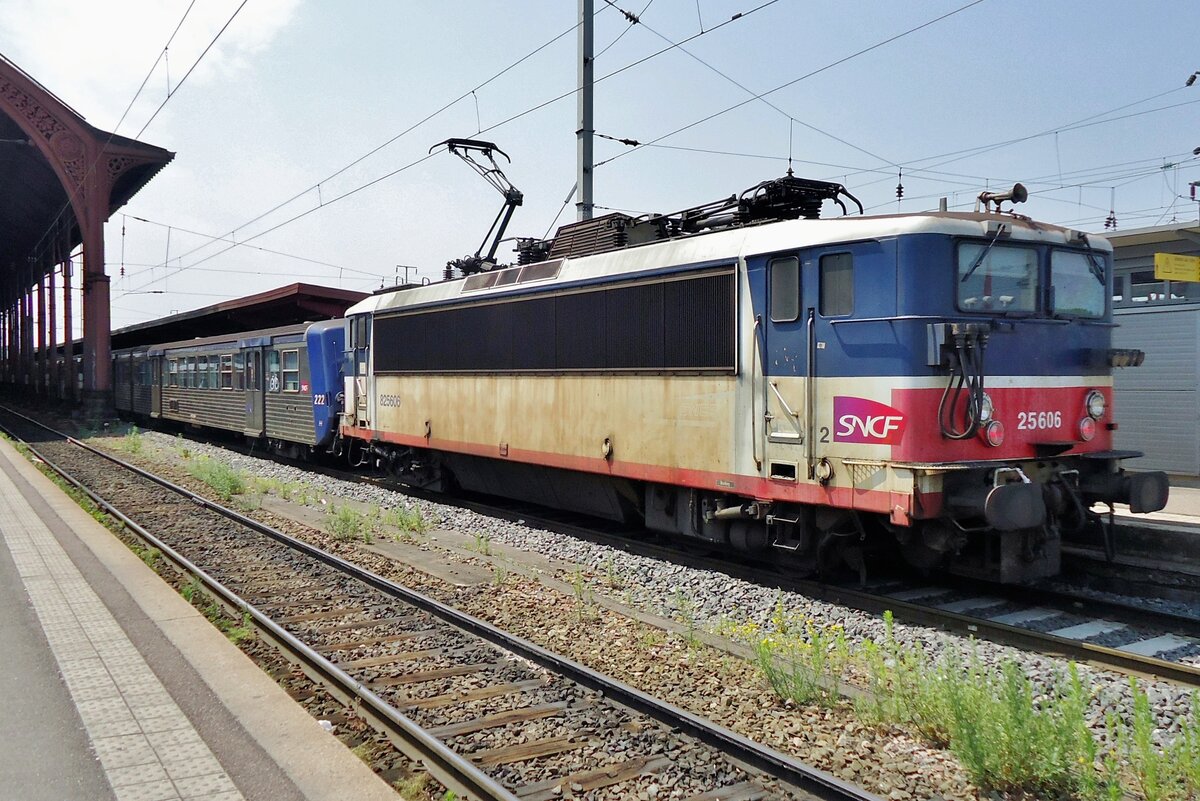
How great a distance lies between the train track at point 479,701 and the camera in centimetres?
436

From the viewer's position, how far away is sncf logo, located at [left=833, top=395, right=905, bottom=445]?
22.6 ft

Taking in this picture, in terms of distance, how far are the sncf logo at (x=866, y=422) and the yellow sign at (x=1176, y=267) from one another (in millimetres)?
8240

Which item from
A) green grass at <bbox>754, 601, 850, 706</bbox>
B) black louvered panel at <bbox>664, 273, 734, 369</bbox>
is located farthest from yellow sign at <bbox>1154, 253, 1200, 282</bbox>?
green grass at <bbox>754, 601, 850, 706</bbox>

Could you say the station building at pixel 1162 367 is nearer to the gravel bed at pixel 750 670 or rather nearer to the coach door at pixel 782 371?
the gravel bed at pixel 750 670

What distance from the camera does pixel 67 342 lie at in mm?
42688

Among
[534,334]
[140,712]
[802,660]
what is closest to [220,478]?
[534,334]

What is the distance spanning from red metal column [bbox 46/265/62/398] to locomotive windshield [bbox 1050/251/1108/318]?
48477mm

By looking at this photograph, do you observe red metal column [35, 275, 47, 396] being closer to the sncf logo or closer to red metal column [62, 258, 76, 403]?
red metal column [62, 258, 76, 403]

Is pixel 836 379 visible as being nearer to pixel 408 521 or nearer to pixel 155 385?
pixel 408 521

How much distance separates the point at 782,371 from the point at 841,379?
62cm

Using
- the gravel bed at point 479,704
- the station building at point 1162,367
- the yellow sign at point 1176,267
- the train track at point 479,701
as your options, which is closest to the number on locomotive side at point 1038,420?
the train track at point 479,701

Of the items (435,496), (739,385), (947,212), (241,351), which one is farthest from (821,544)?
(241,351)

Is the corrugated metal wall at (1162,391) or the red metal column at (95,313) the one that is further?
the red metal column at (95,313)

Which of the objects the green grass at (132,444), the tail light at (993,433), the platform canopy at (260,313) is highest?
the platform canopy at (260,313)
